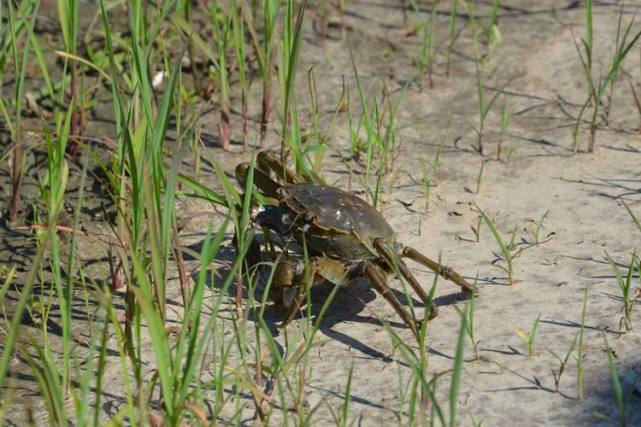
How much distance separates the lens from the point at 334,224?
11.4 ft

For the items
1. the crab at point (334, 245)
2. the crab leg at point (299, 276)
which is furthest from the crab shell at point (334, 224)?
the crab leg at point (299, 276)

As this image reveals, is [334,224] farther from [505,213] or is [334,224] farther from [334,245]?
[505,213]

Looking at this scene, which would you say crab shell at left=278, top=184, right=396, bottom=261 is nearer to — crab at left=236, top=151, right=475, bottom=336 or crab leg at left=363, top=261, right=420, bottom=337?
crab at left=236, top=151, right=475, bottom=336

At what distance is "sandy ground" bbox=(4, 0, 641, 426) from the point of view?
2.98 m

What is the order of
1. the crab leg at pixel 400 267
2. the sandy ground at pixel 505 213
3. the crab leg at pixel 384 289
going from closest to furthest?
1. the sandy ground at pixel 505 213
2. the crab leg at pixel 384 289
3. the crab leg at pixel 400 267

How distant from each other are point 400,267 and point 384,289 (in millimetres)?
135

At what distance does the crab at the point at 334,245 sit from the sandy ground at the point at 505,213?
14 cm

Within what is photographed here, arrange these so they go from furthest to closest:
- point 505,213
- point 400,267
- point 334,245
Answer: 1. point 505,213
2. point 334,245
3. point 400,267

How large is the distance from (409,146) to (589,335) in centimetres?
168

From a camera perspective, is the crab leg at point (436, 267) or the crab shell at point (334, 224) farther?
the crab shell at point (334, 224)

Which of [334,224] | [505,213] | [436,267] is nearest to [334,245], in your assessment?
[334,224]

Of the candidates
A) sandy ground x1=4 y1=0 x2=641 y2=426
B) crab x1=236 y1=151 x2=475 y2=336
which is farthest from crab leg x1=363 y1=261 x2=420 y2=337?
sandy ground x1=4 y1=0 x2=641 y2=426

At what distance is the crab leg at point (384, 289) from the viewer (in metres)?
3.20

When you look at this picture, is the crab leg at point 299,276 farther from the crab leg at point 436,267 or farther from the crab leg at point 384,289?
the crab leg at point 436,267
